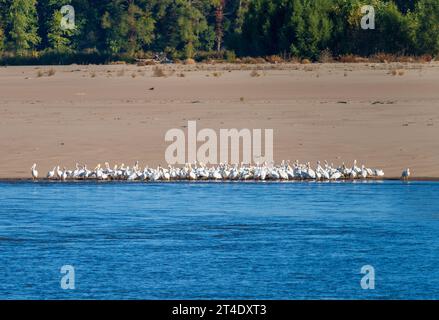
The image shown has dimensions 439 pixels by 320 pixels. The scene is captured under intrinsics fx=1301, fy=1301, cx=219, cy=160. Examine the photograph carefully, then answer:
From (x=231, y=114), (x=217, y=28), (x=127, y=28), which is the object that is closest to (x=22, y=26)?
(x=127, y=28)

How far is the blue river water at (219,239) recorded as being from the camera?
49.7 ft

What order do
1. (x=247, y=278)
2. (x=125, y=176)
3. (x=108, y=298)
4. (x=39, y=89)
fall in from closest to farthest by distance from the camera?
A: (x=108, y=298)
(x=247, y=278)
(x=125, y=176)
(x=39, y=89)

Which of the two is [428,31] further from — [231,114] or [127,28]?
[231,114]

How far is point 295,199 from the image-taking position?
69.4ft

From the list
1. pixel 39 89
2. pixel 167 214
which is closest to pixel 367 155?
pixel 167 214

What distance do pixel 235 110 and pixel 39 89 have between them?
8996mm

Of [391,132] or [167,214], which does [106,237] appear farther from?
[391,132]

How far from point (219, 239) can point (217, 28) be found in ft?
166

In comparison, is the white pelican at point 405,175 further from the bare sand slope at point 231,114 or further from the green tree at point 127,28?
the green tree at point 127,28

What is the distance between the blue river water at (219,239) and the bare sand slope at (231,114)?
248 cm

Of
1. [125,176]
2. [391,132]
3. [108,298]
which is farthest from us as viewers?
[391,132]

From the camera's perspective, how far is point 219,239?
17812 mm

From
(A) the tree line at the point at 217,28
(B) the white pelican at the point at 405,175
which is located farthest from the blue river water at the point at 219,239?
(A) the tree line at the point at 217,28

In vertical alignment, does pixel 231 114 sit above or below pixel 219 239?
above
